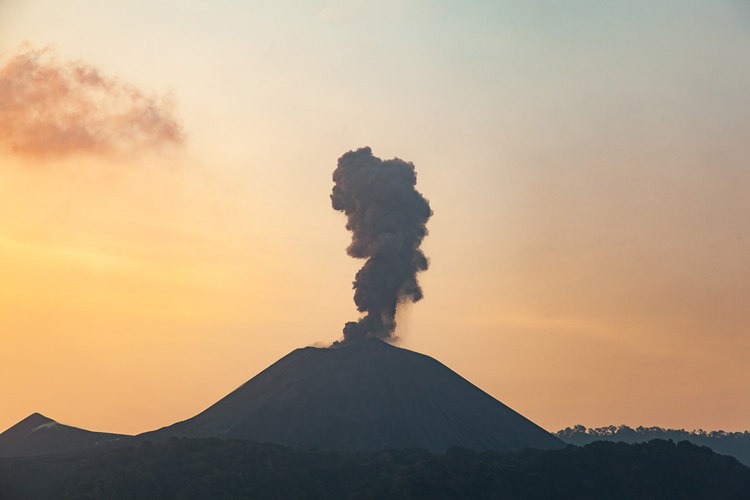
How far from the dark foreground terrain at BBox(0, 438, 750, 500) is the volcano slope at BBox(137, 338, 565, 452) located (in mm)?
13344

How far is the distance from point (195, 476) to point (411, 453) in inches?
1024

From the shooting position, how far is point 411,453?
112688 millimetres

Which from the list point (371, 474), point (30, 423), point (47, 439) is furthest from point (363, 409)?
point (30, 423)

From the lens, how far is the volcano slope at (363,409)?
414ft

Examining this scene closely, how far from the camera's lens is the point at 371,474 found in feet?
340

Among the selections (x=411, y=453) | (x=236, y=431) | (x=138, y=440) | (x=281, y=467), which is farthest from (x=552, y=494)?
(x=138, y=440)

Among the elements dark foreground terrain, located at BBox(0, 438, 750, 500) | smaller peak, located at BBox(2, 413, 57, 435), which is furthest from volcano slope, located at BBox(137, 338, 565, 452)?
smaller peak, located at BBox(2, 413, 57, 435)

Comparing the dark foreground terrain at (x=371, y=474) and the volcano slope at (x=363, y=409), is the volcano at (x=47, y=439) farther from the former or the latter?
the dark foreground terrain at (x=371, y=474)

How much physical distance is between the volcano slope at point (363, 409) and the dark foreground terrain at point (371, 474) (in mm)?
13344

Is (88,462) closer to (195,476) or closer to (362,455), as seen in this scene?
(195,476)

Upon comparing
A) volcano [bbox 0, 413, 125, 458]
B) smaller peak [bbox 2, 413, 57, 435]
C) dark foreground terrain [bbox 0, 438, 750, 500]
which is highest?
smaller peak [bbox 2, 413, 57, 435]

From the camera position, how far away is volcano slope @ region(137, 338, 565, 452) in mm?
126188

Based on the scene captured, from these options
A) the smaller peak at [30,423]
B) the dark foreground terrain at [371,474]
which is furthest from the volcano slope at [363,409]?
the smaller peak at [30,423]

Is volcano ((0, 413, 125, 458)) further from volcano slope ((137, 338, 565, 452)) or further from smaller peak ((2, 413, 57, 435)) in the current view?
volcano slope ((137, 338, 565, 452))
